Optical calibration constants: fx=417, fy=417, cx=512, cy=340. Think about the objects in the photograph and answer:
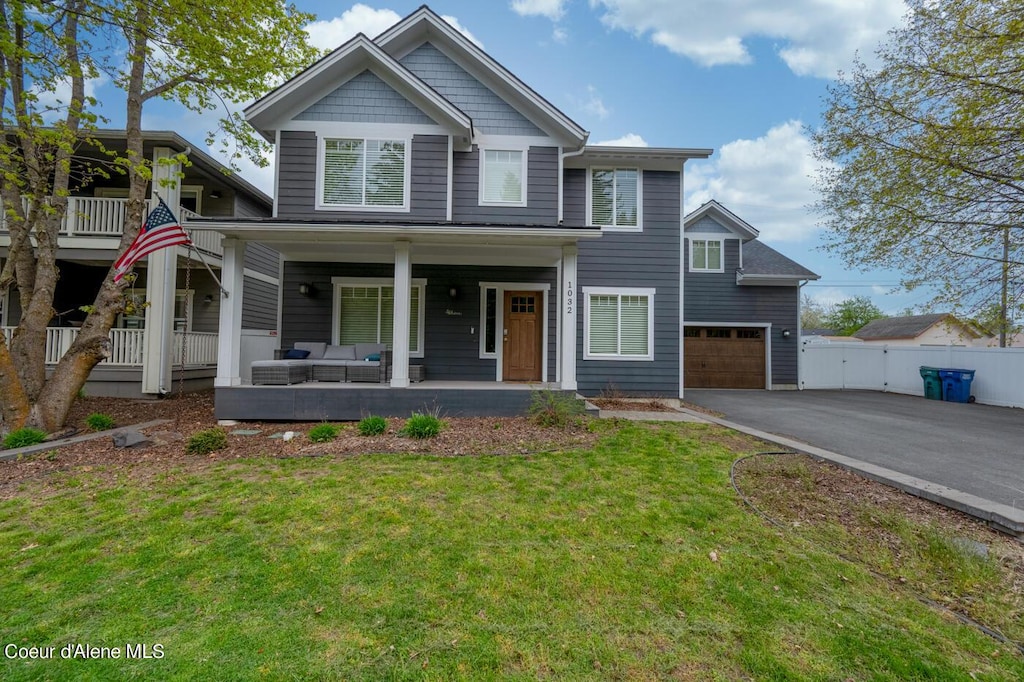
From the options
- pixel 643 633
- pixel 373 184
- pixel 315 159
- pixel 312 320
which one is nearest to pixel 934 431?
pixel 643 633

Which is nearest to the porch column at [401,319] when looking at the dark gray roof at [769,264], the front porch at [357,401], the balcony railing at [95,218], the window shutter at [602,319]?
the front porch at [357,401]

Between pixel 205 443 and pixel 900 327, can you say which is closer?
pixel 205 443

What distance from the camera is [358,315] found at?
10008mm

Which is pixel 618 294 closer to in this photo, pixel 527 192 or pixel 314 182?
pixel 527 192

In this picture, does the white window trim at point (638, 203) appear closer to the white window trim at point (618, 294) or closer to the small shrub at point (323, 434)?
the white window trim at point (618, 294)

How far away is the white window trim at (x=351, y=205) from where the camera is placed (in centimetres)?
922

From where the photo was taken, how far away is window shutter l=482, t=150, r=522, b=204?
32.2ft

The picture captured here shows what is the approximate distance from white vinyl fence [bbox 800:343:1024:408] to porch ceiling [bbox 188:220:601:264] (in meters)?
12.3

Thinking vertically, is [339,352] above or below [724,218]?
below

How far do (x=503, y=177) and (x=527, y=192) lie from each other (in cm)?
68

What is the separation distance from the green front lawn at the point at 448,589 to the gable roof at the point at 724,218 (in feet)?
39.9

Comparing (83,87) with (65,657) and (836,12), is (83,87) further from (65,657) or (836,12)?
(836,12)

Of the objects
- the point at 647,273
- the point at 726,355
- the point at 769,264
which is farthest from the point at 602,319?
the point at 769,264

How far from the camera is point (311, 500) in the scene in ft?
13.5
